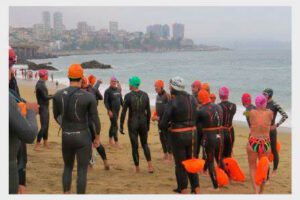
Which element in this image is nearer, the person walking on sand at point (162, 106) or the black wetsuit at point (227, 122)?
the black wetsuit at point (227, 122)

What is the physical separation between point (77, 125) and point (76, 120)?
8cm

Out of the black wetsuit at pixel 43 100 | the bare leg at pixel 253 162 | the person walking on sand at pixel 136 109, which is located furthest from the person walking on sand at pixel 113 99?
the bare leg at pixel 253 162

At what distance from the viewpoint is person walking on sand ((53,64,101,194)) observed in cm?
639

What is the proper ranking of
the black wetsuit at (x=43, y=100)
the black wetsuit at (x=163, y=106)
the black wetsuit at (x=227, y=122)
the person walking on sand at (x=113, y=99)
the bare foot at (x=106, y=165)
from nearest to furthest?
the black wetsuit at (x=227, y=122) → the bare foot at (x=106, y=165) → the black wetsuit at (x=163, y=106) → the black wetsuit at (x=43, y=100) → the person walking on sand at (x=113, y=99)

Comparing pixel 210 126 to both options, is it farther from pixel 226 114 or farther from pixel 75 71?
pixel 75 71

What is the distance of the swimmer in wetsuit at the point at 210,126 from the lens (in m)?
7.71

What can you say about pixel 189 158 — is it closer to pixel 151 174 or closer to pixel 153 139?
pixel 151 174

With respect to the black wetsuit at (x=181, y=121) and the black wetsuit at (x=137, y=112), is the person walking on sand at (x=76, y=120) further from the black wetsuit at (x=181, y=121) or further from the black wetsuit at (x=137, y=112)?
the black wetsuit at (x=137, y=112)

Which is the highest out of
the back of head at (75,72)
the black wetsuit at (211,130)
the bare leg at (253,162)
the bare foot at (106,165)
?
the back of head at (75,72)

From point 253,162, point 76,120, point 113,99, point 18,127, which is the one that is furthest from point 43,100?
point 18,127

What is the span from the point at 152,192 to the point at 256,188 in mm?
1963

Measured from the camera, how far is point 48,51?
6954 inches

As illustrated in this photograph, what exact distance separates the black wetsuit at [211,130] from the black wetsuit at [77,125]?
7.45 ft

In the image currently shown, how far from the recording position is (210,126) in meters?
7.76
